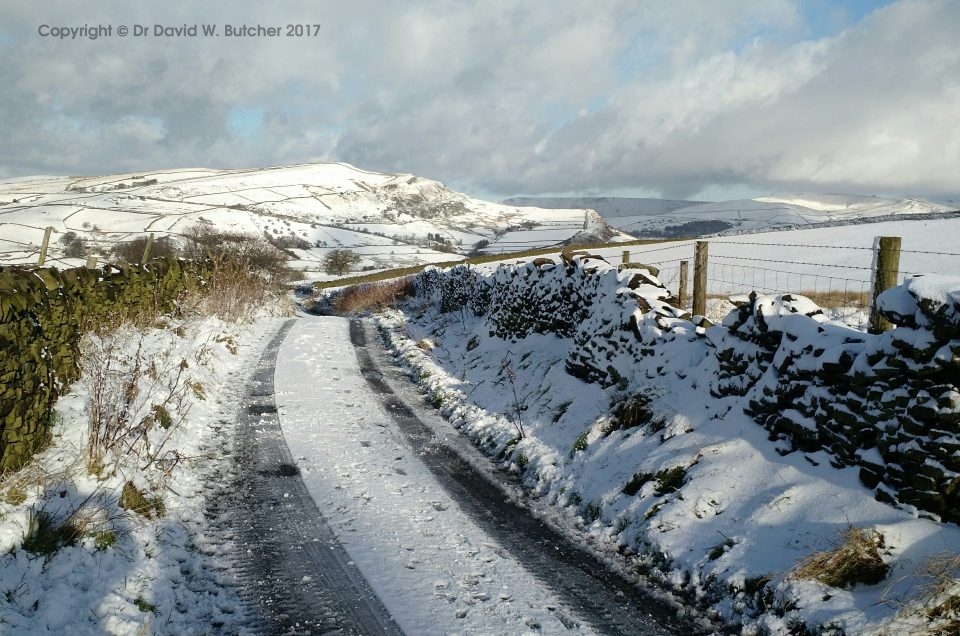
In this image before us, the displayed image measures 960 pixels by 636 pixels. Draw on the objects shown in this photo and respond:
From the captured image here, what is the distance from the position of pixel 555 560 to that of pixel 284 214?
430 ft

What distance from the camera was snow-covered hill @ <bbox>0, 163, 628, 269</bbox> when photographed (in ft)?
268

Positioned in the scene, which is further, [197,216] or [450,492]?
[197,216]

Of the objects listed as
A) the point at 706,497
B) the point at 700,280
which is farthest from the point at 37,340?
the point at 700,280

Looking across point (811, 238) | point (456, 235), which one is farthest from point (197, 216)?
point (811, 238)

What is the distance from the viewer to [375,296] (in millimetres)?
30969

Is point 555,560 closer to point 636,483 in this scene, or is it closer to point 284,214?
point 636,483

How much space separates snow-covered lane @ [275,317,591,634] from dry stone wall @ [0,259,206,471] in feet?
9.07

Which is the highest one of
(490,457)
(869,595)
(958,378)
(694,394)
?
(958,378)

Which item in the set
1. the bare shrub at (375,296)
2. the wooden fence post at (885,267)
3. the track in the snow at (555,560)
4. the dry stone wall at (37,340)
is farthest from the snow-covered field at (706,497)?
the bare shrub at (375,296)

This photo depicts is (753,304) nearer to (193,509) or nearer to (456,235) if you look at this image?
(193,509)

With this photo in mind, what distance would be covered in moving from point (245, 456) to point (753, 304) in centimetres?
660

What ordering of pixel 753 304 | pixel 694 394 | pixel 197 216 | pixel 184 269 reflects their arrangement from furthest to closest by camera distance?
pixel 197 216 → pixel 184 269 → pixel 694 394 → pixel 753 304

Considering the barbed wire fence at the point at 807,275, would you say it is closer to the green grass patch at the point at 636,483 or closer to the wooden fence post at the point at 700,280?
the wooden fence post at the point at 700,280

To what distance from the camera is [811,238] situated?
27422 mm
